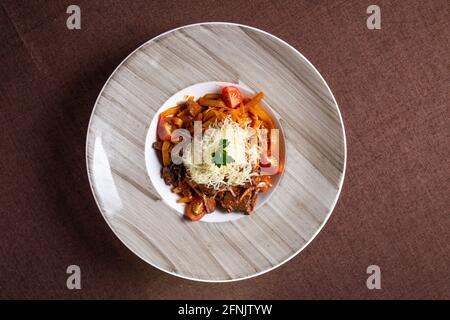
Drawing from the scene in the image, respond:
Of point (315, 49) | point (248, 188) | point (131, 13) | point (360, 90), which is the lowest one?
point (248, 188)

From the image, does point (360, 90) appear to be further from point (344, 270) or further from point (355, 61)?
point (344, 270)

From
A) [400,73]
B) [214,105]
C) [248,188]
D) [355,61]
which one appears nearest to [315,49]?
[355,61]

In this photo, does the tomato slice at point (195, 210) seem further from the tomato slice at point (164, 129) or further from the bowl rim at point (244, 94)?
the tomato slice at point (164, 129)

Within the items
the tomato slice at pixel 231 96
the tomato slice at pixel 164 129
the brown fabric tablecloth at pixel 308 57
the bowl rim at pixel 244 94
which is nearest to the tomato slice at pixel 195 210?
the bowl rim at pixel 244 94

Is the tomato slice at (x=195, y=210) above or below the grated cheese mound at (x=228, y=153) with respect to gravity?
below

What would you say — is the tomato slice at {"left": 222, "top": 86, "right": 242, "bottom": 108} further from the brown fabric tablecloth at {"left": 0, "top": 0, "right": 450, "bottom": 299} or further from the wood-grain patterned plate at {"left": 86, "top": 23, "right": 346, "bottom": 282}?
the brown fabric tablecloth at {"left": 0, "top": 0, "right": 450, "bottom": 299}
